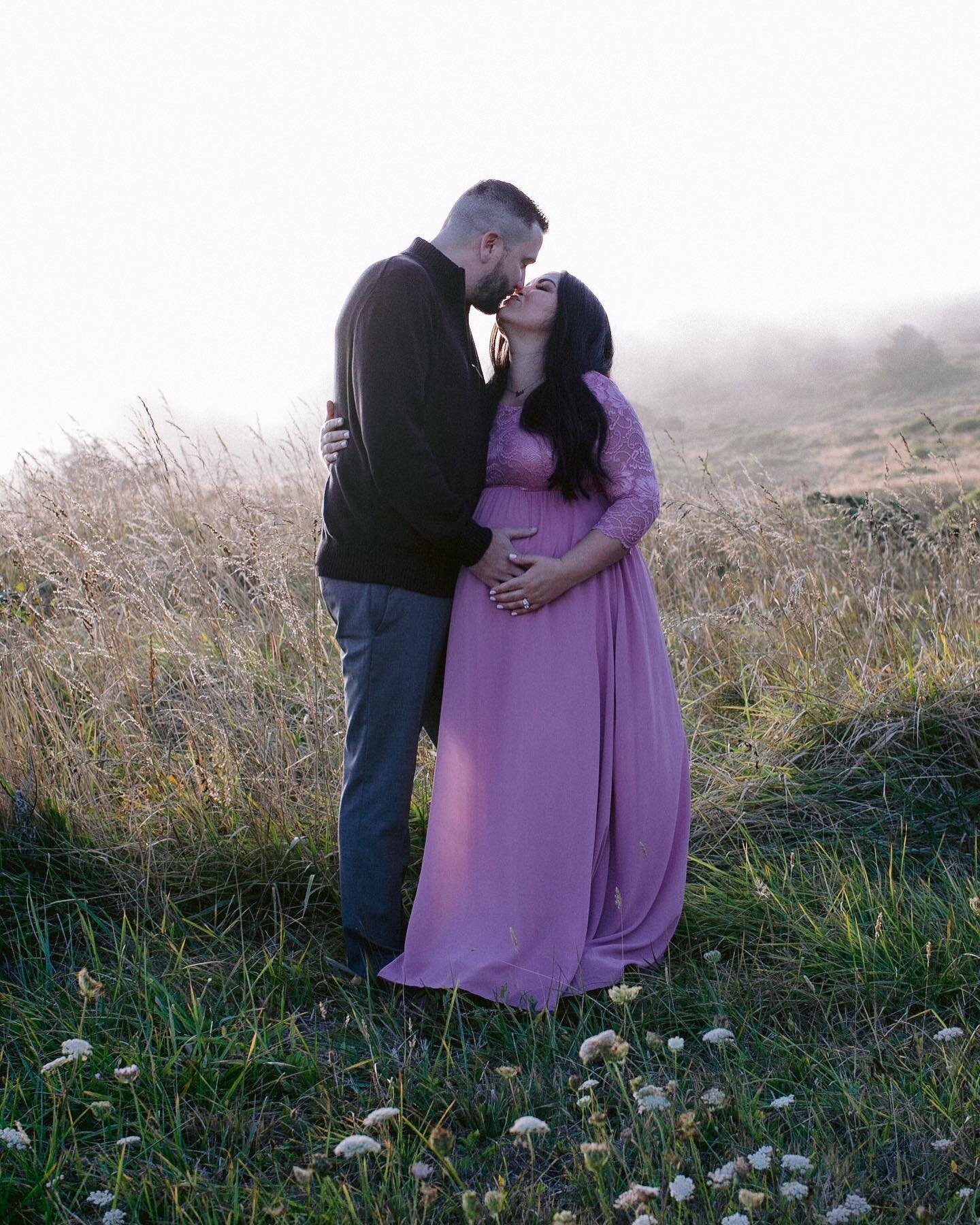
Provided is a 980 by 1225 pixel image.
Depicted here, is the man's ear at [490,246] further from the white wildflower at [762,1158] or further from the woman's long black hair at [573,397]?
the white wildflower at [762,1158]

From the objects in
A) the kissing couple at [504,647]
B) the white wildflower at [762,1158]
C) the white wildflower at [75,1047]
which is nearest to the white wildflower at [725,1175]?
the white wildflower at [762,1158]

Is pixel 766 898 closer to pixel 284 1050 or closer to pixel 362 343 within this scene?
pixel 284 1050

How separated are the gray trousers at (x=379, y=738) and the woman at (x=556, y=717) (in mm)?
75

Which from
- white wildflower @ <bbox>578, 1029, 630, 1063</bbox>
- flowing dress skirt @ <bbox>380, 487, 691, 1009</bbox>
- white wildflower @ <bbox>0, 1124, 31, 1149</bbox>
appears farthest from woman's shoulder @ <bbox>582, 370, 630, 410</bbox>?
white wildflower @ <bbox>0, 1124, 31, 1149</bbox>

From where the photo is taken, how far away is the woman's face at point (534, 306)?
2762 millimetres

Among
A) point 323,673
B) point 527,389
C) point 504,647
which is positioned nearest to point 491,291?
point 527,389

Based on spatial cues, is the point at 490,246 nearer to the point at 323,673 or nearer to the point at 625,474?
the point at 625,474

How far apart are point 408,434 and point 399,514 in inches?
7.7

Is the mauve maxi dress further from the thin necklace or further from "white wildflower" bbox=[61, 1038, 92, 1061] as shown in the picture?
"white wildflower" bbox=[61, 1038, 92, 1061]

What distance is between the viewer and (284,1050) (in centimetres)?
229

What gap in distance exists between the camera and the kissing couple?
262cm

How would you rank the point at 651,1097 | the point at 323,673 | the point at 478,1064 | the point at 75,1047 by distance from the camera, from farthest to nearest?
the point at 323,673 → the point at 478,1064 → the point at 75,1047 → the point at 651,1097

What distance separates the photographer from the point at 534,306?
2.76m

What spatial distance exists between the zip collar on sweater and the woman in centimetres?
16
